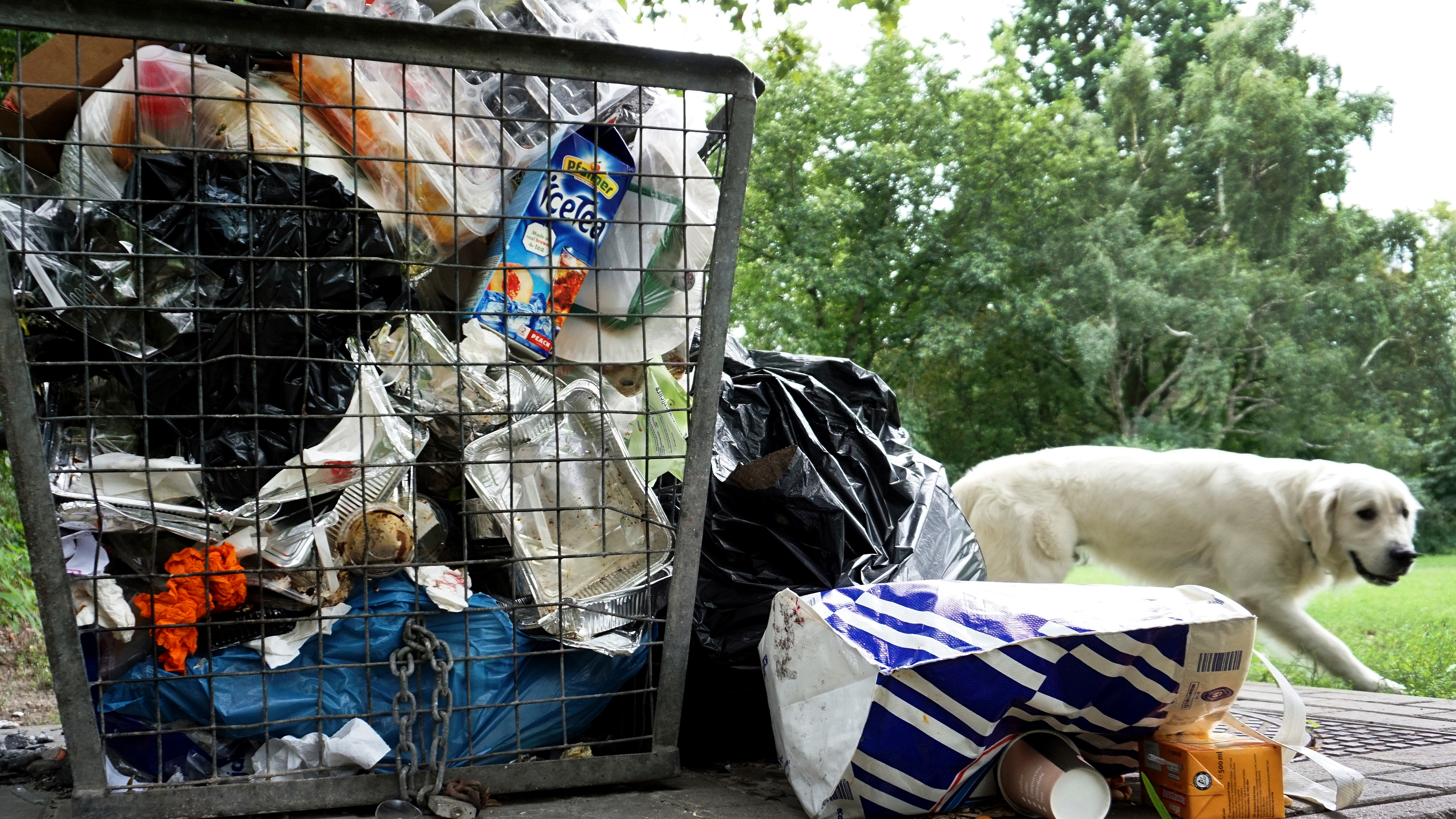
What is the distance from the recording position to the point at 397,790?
5.57 ft

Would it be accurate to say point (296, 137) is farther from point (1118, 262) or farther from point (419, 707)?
point (1118, 262)

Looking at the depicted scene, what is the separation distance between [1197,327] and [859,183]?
268 inches

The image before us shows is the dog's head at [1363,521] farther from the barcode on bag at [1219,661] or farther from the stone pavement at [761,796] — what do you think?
the barcode on bag at [1219,661]

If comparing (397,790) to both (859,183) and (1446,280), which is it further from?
(1446,280)

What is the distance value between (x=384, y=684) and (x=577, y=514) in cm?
45

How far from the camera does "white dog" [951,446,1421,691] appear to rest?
408 cm

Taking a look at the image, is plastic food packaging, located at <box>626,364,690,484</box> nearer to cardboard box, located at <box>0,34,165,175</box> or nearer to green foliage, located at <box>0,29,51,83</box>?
cardboard box, located at <box>0,34,165,175</box>

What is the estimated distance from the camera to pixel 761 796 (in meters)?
1.82

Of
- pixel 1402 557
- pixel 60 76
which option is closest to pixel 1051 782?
pixel 60 76

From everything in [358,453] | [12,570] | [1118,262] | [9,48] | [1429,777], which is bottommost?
[12,570]

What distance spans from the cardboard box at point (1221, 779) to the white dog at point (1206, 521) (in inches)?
102

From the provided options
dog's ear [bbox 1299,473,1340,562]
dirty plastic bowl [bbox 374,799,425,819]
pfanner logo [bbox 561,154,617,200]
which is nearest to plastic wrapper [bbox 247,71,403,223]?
pfanner logo [bbox 561,154,617,200]

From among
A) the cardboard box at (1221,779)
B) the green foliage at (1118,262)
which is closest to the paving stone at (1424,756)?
the cardboard box at (1221,779)

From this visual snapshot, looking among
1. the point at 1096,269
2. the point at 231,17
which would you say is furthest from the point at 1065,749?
the point at 1096,269
